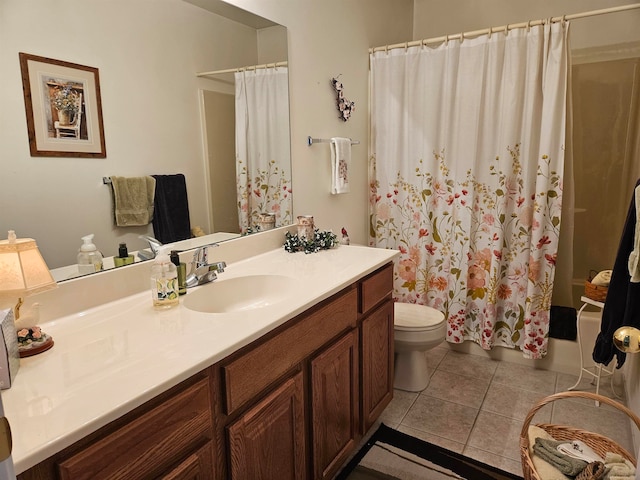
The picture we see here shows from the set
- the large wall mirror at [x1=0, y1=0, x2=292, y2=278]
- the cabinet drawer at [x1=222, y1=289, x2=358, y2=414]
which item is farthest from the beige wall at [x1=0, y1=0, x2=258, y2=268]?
the cabinet drawer at [x1=222, y1=289, x2=358, y2=414]

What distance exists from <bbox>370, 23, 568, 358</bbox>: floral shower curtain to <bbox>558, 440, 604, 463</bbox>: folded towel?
1.19 metres

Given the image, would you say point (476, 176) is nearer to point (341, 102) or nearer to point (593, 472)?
point (341, 102)

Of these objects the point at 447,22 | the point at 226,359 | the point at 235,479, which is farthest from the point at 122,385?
the point at 447,22

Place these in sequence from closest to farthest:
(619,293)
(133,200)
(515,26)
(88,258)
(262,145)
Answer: (88,258) → (133,200) → (619,293) → (262,145) → (515,26)

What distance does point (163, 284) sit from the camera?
1.33m

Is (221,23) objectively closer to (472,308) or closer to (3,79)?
(3,79)

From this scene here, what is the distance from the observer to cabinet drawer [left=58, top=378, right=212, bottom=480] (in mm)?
786

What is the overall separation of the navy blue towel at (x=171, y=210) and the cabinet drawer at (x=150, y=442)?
73cm

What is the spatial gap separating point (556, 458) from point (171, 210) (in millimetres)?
1559

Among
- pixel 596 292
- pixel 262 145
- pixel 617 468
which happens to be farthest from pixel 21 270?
pixel 596 292

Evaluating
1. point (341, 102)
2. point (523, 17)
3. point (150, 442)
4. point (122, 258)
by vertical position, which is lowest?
point (150, 442)

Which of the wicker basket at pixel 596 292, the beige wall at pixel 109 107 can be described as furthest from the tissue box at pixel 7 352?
the wicker basket at pixel 596 292

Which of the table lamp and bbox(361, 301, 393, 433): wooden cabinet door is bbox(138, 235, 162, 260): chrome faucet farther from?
bbox(361, 301, 393, 433): wooden cabinet door

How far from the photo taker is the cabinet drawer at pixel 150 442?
2.58 feet
